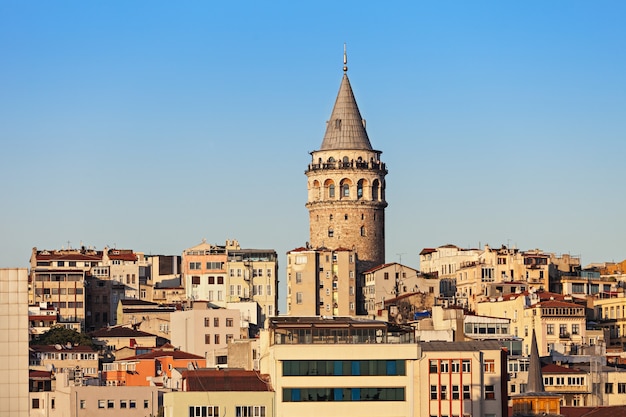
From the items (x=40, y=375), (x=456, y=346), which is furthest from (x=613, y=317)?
(x=456, y=346)

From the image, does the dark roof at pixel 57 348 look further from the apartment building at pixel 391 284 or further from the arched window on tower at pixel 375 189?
the arched window on tower at pixel 375 189

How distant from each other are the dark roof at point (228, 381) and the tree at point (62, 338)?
155 ft

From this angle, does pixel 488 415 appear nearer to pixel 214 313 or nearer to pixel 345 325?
pixel 345 325

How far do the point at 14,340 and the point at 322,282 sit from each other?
246 feet

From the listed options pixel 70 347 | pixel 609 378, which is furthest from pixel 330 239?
pixel 609 378

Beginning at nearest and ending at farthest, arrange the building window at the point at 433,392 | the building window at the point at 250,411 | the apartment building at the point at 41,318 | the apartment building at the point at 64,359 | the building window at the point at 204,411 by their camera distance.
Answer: the building window at the point at 250,411 < the building window at the point at 204,411 < the building window at the point at 433,392 < the apartment building at the point at 64,359 < the apartment building at the point at 41,318

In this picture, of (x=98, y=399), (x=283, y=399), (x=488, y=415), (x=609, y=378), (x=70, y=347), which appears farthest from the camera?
(x=70, y=347)

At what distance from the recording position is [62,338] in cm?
13625

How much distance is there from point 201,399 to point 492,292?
63.1m

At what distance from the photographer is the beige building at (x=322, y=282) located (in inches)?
→ 5945

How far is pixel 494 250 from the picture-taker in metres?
155

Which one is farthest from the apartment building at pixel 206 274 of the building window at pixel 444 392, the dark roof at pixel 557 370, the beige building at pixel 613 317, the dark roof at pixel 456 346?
the building window at pixel 444 392

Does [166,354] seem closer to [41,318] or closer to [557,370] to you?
[41,318]

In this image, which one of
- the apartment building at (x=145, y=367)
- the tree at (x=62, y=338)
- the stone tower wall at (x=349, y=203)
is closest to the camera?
the apartment building at (x=145, y=367)
